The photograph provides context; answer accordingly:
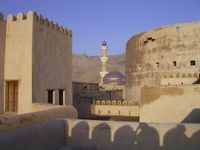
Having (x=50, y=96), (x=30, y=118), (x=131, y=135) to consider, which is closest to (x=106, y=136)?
(x=131, y=135)

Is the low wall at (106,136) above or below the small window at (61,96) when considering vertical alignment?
below

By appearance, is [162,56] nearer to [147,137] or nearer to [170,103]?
[170,103]

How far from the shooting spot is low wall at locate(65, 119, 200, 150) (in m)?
5.48

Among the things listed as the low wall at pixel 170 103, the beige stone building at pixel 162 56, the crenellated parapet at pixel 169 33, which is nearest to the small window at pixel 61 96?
the low wall at pixel 170 103

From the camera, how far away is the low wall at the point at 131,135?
18.0ft

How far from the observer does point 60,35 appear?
39.8 feet

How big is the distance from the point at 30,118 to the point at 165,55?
20.7 m

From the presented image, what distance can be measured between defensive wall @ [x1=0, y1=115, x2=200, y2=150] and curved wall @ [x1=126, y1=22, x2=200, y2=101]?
15603 millimetres

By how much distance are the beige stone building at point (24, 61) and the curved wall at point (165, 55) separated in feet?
41.9

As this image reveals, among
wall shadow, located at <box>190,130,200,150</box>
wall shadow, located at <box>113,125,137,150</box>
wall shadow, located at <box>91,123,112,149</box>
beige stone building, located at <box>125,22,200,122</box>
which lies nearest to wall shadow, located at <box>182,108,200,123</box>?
wall shadow, located at <box>190,130,200,150</box>

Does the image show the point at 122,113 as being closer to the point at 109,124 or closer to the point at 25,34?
the point at 25,34

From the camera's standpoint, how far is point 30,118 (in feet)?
18.9

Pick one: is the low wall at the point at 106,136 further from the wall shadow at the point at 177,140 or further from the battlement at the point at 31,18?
the battlement at the point at 31,18

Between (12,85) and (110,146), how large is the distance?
5661 mm
